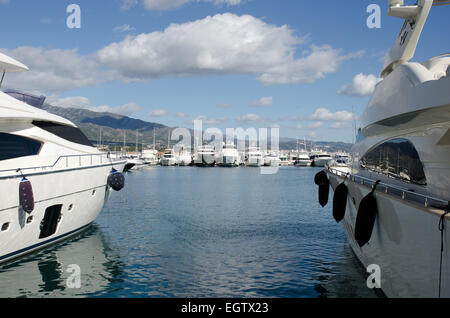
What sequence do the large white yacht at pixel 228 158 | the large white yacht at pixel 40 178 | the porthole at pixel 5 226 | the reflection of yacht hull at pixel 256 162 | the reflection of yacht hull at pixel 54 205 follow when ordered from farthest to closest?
the reflection of yacht hull at pixel 256 162 → the large white yacht at pixel 228 158 → the large white yacht at pixel 40 178 → the reflection of yacht hull at pixel 54 205 → the porthole at pixel 5 226

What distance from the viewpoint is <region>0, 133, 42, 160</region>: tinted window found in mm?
14289

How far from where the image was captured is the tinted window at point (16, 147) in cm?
1429

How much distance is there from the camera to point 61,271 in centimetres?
1290

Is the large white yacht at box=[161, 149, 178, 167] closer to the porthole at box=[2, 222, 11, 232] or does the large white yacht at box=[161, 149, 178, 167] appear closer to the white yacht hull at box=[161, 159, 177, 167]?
the white yacht hull at box=[161, 159, 177, 167]

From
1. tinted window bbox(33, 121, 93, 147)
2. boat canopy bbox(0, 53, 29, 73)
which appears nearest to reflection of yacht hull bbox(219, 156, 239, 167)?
tinted window bbox(33, 121, 93, 147)

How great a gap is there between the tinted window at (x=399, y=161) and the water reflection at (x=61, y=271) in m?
8.48

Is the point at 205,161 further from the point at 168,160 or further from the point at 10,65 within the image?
the point at 10,65

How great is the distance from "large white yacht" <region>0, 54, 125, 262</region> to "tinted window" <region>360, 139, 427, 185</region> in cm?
1080

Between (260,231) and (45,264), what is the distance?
33.3ft

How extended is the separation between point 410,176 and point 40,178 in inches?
445

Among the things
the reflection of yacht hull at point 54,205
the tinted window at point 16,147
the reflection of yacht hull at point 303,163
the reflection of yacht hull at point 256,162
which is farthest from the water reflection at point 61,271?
the reflection of yacht hull at point 303,163

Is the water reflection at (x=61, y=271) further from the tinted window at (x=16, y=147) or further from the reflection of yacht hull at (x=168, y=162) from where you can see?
the reflection of yacht hull at (x=168, y=162)
